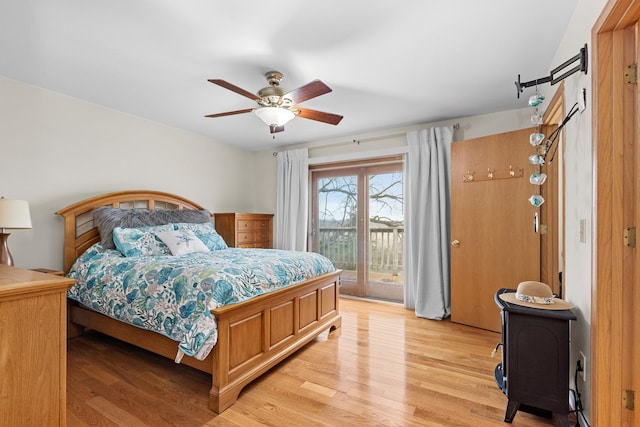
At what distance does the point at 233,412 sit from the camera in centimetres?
189

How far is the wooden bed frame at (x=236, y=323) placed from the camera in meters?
1.95

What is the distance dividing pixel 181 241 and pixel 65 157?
142cm

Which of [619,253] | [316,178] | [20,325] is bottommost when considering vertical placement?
[20,325]

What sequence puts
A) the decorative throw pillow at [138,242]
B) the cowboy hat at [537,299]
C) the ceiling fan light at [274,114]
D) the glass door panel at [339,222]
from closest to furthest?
1. the cowboy hat at [537,299]
2. the ceiling fan light at [274,114]
3. the decorative throw pillow at [138,242]
4. the glass door panel at [339,222]

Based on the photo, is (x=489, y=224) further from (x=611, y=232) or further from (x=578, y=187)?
(x=611, y=232)

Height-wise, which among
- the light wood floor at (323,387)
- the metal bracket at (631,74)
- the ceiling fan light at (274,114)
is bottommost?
the light wood floor at (323,387)

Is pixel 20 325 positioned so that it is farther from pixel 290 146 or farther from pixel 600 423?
pixel 290 146

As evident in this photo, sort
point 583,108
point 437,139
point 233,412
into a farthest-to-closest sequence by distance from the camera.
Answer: point 437,139 < point 233,412 < point 583,108

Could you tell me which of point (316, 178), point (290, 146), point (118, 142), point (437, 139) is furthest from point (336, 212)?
point (118, 142)

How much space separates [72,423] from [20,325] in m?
0.93

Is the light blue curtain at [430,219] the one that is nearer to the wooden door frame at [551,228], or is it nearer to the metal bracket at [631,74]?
the wooden door frame at [551,228]

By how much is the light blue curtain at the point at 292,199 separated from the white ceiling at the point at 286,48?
1.59 metres

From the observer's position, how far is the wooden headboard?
300 cm

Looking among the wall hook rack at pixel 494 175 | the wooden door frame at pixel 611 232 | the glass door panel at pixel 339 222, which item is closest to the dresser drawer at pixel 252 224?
the glass door panel at pixel 339 222
